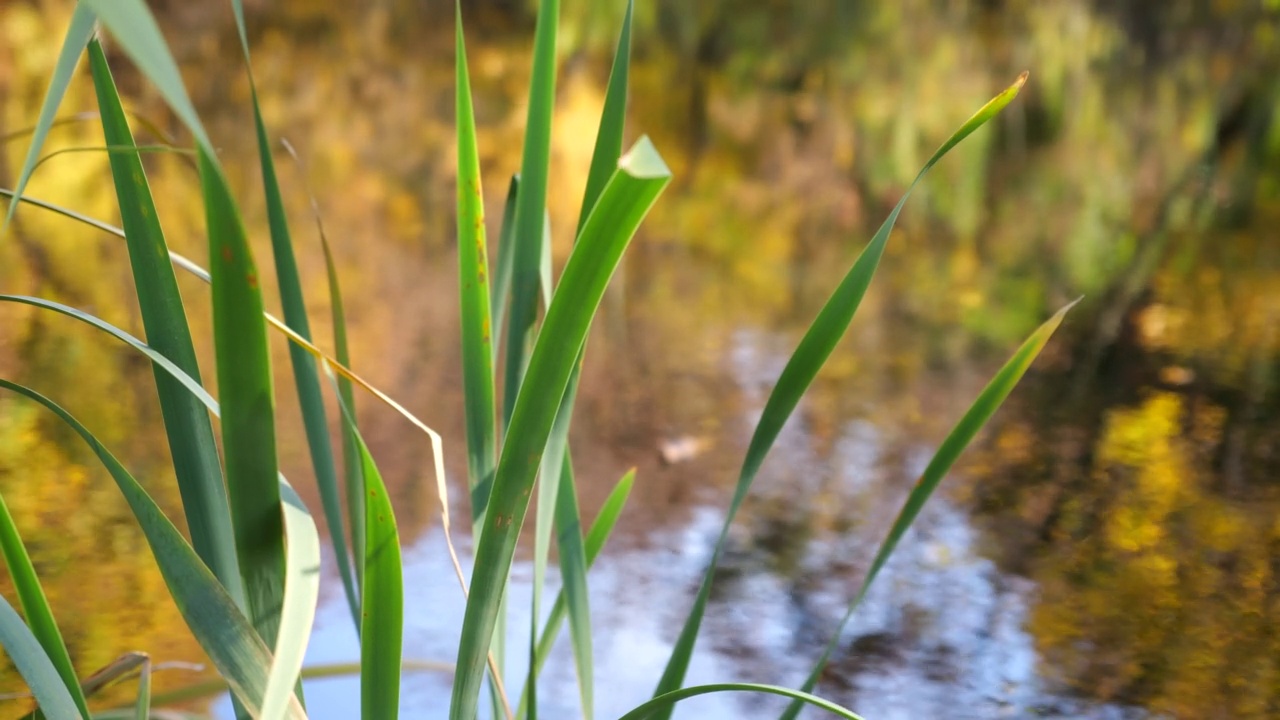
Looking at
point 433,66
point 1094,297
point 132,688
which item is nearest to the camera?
point 132,688

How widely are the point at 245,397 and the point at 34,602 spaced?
8.1 inches

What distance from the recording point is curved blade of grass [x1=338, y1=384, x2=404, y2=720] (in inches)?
19.6

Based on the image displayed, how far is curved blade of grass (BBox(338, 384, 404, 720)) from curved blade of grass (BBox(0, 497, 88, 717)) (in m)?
0.14

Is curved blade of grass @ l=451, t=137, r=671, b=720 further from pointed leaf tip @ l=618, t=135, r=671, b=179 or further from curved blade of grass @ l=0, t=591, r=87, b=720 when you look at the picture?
curved blade of grass @ l=0, t=591, r=87, b=720

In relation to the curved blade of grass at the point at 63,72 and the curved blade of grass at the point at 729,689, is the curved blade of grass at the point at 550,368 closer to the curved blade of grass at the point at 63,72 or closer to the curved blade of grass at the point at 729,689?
the curved blade of grass at the point at 729,689

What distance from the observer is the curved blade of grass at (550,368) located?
0.43 m

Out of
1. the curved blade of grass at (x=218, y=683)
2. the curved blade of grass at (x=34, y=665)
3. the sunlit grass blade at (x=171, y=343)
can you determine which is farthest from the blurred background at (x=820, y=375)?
the curved blade of grass at (x=34, y=665)

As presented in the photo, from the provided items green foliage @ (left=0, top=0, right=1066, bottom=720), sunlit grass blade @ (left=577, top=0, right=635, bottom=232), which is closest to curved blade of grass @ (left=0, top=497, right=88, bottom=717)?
green foliage @ (left=0, top=0, right=1066, bottom=720)

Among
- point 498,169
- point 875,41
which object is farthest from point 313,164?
point 875,41

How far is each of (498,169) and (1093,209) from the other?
2035mm

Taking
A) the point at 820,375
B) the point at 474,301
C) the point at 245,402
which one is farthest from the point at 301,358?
the point at 820,375

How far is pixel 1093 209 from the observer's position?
3689 millimetres

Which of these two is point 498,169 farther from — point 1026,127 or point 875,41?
point 875,41

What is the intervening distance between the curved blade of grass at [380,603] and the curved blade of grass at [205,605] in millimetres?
53
